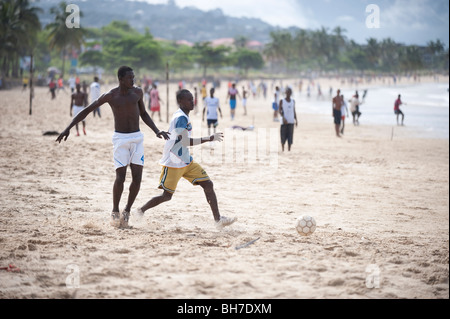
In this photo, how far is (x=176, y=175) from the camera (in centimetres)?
547

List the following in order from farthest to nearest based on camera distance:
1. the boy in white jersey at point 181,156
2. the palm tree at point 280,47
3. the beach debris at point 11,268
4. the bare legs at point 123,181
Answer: the palm tree at point 280,47
the bare legs at point 123,181
the boy in white jersey at point 181,156
the beach debris at point 11,268

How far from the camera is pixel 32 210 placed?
6285 millimetres

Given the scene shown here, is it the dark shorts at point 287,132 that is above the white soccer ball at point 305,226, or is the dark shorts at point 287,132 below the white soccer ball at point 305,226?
above

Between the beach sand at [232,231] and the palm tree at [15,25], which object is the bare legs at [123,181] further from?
the palm tree at [15,25]

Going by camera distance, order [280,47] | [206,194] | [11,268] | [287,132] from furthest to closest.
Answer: [280,47] < [287,132] < [206,194] < [11,268]

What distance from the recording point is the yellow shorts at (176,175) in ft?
17.9

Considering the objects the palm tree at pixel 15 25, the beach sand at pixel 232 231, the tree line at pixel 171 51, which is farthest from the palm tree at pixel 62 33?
the beach sand at pixel 232 231

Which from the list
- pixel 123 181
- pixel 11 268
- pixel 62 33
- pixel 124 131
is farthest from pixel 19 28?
pixel 11 268

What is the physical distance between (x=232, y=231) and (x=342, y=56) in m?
159

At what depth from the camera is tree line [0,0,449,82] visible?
179 ft

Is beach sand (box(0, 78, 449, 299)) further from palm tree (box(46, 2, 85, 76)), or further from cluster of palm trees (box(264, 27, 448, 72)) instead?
cluster of palm trees (box(264, 27, 448, 72))

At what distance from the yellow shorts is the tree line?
5074 cm

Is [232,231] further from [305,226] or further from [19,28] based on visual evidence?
[19,28]

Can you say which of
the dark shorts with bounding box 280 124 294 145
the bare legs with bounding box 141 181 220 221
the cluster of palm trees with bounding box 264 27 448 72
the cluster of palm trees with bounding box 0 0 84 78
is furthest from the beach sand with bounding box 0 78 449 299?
the cluster of palm trees with bounding box 264 27 448 72
